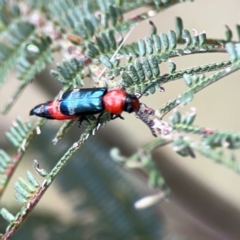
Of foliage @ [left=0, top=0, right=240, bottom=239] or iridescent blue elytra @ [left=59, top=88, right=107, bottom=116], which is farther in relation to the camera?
iridescent blue elytra @ [left=59, top=88, right=107, bottom=116]

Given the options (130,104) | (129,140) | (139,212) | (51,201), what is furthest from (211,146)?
(51,201)

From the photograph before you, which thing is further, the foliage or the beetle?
the beetle

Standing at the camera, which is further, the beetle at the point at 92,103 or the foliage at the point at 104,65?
the beetle at the point at 92,103
